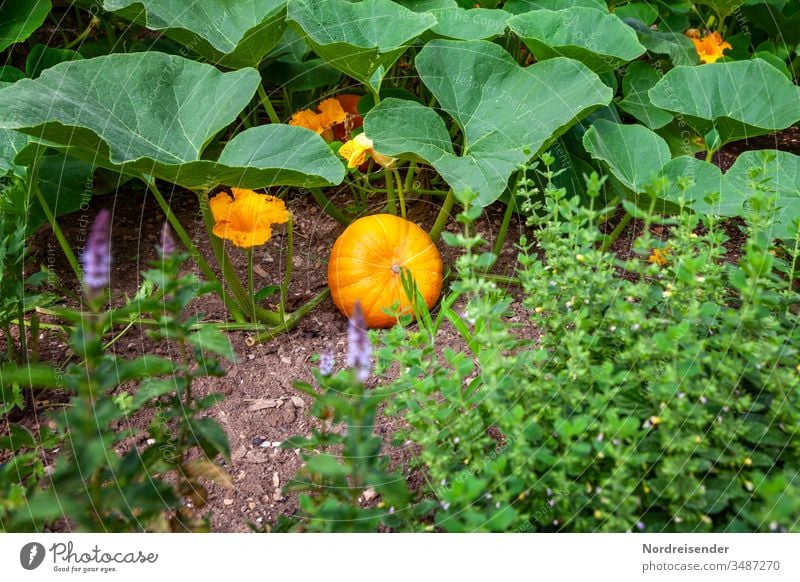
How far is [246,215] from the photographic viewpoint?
226 centimetres

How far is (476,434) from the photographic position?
61.1 inches

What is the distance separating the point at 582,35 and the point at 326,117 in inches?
34.8

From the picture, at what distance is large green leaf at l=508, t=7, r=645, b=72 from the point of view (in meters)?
2.46

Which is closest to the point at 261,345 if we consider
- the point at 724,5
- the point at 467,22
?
the point at 467,22

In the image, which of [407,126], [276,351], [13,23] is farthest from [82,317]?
[13,23]

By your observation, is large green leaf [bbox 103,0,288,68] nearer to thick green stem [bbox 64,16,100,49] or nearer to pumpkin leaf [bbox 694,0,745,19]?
thick green stem [bbox 64,16,100,49]

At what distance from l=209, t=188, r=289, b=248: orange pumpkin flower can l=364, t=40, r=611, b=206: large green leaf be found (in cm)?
35

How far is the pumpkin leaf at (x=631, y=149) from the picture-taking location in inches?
92.0

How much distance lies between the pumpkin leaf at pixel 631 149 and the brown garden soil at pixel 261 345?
422mm

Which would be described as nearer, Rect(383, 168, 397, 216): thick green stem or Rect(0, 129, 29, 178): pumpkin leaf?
Rect(0, 129, 29, 178): pumpkin leaf

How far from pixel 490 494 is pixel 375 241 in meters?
1.16

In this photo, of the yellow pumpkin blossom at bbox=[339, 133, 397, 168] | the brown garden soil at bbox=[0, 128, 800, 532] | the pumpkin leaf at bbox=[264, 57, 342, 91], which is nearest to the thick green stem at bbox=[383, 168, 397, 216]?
the yellow pumpkin blossom at bbox=[339, 133, 397, 168]

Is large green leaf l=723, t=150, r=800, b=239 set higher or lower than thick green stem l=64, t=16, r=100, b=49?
lower

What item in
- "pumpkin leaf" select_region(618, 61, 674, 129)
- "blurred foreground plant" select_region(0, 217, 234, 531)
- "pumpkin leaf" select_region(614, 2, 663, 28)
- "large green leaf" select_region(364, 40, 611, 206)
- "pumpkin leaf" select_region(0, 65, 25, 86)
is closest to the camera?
"blurred foreground plant" select_region(0, 217, 234, 531)
